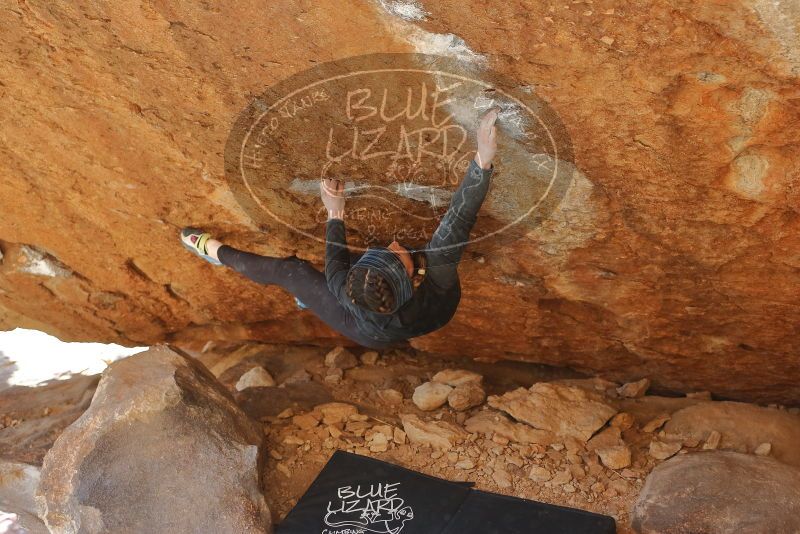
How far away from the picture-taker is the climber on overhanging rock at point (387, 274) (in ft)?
8.45

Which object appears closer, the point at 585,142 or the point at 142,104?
the point at 585,142

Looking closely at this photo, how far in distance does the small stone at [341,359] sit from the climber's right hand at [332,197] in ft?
4.63

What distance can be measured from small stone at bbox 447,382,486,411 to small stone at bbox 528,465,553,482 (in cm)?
52

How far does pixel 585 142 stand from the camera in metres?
2.50

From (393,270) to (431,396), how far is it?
1121 millimetres

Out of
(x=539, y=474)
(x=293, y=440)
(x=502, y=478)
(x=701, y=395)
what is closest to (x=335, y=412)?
(x=293, y=440)

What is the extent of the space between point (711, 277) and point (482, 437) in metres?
1.20

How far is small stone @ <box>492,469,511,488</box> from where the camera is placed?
125 inches

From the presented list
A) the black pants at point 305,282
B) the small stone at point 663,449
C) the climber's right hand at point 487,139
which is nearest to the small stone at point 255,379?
the black pants at point 305,282

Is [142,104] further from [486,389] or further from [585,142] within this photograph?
[486,389]

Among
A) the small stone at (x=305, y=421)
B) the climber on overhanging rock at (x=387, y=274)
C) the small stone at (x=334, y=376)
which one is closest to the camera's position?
the climber on overhanging rock at (x=387, y=274)

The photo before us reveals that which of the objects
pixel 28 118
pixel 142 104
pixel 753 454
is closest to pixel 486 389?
pixel 753 454

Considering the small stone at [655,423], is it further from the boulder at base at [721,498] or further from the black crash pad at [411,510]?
the black crash pad at [411,510]

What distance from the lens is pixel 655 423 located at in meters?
3.47
